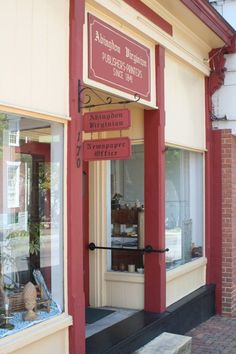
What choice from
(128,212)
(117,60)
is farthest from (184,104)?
(117,60)

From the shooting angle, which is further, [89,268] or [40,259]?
[89,268]

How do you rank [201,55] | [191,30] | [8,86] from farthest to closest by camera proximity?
[201,55], [191,30], [8,86]

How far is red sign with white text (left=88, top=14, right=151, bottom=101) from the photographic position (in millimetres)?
4926

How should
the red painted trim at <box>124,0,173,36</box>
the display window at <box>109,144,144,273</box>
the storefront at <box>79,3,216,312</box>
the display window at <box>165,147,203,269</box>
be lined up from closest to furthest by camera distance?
the red painted trim at <box>124,0,173,36</box> < the storefront at <box>79,3,216,312</box> < the display window at <box>109,144,144,273</box> < the display window at <box>165,147,203,269</box>

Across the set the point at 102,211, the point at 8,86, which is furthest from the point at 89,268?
the point at 8,86

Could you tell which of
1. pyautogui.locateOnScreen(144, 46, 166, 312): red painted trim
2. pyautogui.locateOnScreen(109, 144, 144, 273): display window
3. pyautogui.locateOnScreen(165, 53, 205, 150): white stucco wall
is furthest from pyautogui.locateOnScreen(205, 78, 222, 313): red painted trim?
pyautogui.locateOnScreen(144, 46, 166, 312): red painted trim

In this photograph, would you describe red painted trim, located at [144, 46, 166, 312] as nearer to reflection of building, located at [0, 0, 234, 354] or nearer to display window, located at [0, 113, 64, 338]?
reflection of building, located at [0, 0, 234, 354]

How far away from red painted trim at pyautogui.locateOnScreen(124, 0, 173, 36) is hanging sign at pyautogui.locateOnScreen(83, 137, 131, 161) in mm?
1812

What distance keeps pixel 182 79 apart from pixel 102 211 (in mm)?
2189

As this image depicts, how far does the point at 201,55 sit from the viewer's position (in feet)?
25.3

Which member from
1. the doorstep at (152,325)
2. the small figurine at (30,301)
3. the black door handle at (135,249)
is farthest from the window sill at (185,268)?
the small figurine at (30,301)

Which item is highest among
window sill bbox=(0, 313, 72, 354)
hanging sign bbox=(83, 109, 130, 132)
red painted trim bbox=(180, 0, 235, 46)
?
red painted trim bbox=(180, 0, 235, 46)

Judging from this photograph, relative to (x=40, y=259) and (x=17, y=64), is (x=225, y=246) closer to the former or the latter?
(x=40, y=259)

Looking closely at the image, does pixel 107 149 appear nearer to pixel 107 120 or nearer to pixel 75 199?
pixel 107 120
